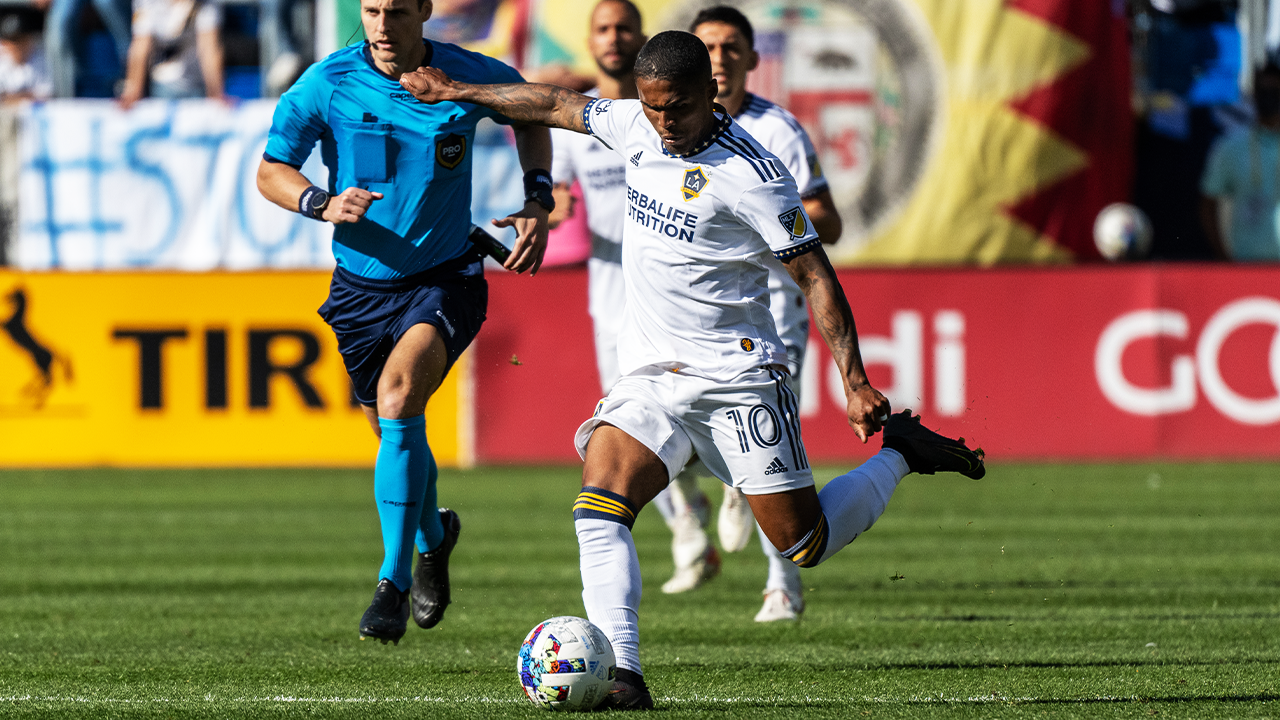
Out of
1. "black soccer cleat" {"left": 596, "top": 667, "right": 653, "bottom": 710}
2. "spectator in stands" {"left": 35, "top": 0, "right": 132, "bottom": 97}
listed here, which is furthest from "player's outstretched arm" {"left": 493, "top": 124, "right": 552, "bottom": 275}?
"spectator in stands" {"left": 35, "top": 0, "right": 132, "bottom": 97}

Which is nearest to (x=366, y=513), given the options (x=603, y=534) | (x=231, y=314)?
(x=231, y=314)

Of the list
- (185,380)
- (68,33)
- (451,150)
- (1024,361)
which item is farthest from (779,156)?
(68,33)

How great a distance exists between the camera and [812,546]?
5867 millimetres

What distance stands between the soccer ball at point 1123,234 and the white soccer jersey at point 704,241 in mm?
11858

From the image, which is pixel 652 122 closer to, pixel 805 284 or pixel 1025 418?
pixel 805 284

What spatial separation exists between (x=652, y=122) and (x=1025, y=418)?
10831mm

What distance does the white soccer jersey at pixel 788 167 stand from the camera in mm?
7711

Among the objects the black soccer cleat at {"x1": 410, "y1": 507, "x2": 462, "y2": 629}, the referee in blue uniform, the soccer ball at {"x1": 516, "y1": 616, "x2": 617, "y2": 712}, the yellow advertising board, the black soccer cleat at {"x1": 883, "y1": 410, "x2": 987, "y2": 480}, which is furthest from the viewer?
the yellow advertising board

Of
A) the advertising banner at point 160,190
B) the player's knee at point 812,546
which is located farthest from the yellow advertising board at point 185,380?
→ the player's knee at point 812,546

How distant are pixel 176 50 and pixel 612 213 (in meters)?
12.1

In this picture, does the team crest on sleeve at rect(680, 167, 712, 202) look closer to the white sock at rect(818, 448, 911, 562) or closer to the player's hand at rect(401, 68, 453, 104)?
the white sock at rect(818, 448, 911, 562)

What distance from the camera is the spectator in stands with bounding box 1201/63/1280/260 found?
18.2 meters

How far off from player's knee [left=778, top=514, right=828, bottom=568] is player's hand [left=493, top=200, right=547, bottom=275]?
1.36 metres

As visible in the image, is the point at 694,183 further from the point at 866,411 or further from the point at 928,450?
the point at 928,450
